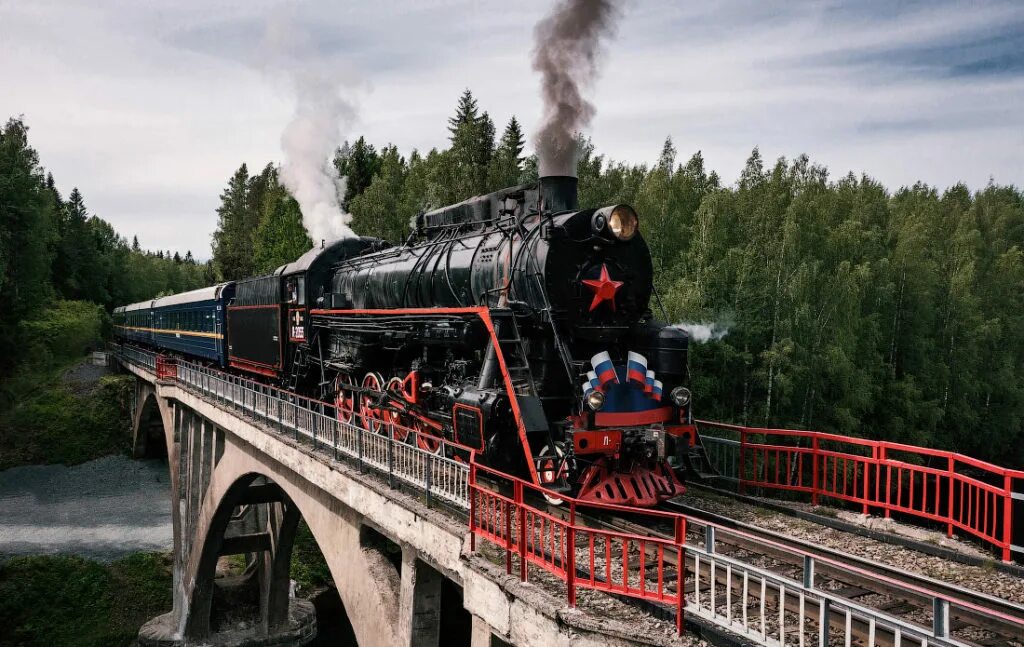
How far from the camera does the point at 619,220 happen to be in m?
8.99

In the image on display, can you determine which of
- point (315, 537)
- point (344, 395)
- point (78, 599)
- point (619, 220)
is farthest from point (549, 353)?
point (78, 599)

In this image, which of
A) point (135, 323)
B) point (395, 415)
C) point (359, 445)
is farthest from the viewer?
point (135, 323)

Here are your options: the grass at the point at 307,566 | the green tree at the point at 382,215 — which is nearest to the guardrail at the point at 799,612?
the grass at the point at 307,566

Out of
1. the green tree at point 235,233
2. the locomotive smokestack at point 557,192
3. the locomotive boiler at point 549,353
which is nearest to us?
the locomotive boiler at point 549,353

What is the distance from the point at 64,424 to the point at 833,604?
4022 cm

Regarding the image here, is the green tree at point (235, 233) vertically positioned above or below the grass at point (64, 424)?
above

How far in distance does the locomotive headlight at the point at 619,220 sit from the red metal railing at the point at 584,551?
3.65m

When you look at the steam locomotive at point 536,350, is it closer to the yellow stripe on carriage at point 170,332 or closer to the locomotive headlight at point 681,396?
the locomotive headlight at point 681,396

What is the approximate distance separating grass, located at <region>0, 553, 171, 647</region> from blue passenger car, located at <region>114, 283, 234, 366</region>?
8.03m

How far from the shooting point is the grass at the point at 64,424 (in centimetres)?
3441

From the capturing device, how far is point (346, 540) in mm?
9859

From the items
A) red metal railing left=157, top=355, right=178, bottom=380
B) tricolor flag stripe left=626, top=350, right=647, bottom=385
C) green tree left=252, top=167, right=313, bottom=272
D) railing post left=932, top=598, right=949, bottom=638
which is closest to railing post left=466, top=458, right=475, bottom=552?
tricolor flag stripe left=626, top=350, right=647, bottom=385

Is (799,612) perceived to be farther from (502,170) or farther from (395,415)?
(502,170)

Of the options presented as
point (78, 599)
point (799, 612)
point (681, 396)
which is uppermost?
point (681, 396)
